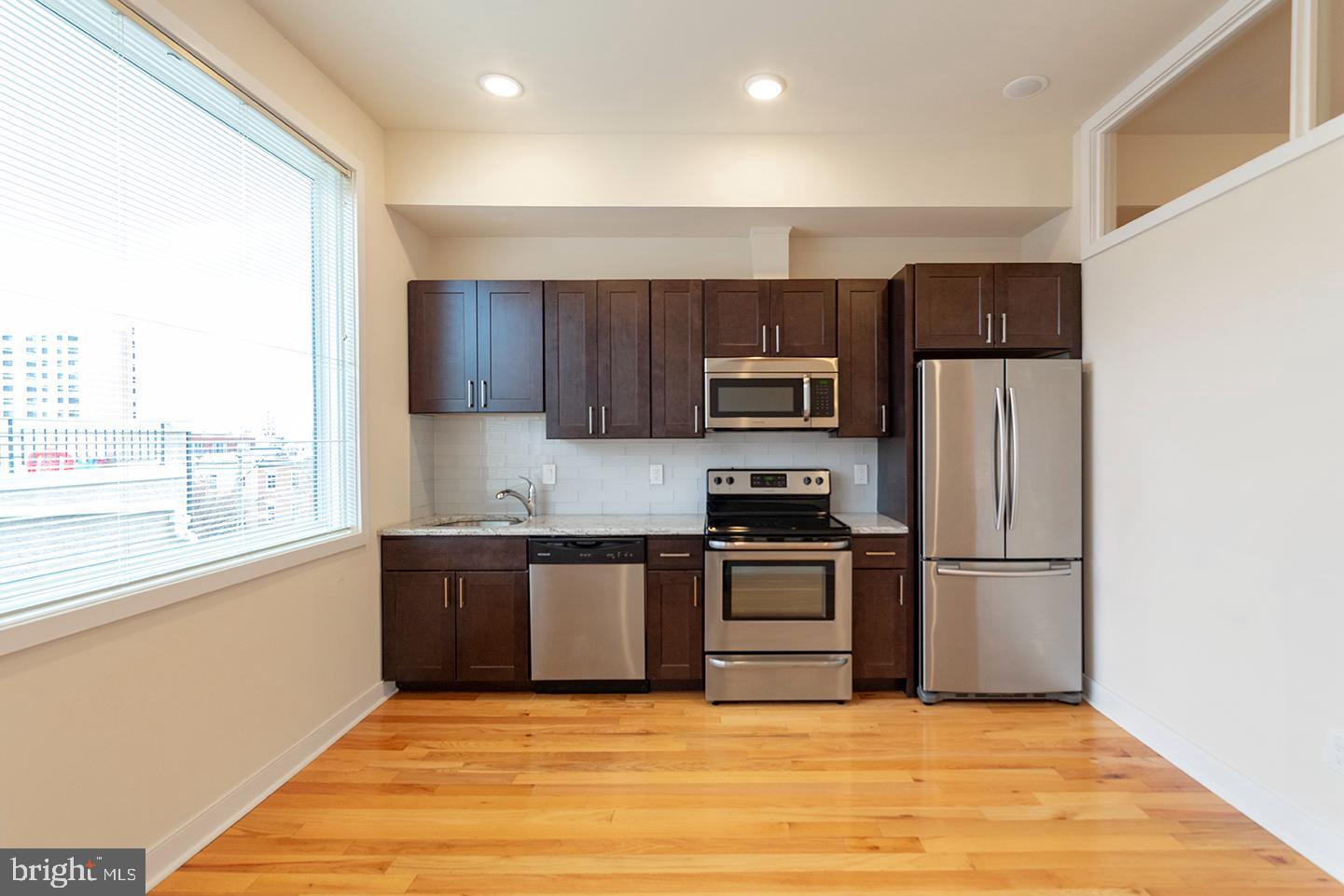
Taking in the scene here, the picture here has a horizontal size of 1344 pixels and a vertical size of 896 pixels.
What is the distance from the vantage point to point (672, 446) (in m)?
3.77

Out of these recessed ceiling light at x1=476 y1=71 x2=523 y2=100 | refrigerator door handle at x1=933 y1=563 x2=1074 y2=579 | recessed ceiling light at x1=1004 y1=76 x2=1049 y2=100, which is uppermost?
recessed ceiling light at x1=476 y1=71 x2=523 y2=100

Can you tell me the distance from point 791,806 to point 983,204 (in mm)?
3080

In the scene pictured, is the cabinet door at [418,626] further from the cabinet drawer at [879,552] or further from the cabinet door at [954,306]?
the cabinet door at [954,306]

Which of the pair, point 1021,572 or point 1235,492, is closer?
point 1235,492

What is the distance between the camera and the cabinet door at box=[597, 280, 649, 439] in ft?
11.2

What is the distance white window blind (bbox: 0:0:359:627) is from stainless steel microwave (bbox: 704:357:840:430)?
1.98 meters

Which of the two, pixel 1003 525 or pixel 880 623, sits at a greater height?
pixel 1003 525

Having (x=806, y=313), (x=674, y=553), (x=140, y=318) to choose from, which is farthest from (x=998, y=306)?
(x=140, y=318)

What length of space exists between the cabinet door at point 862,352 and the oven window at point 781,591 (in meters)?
0.88

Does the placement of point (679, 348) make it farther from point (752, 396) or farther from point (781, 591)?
point (781, 591)

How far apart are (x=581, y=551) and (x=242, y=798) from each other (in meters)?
1.64

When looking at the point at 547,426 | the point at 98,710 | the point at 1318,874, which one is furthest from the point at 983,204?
the point at 98,710

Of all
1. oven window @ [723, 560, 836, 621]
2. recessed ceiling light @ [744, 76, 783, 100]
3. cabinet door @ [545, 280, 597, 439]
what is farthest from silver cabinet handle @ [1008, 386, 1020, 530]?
cabinet door @ [545, 280, 597, 439]

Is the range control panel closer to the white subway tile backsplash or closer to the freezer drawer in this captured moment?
the white subway tile backsplash
